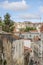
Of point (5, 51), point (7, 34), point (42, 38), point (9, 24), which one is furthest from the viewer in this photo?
point (9, 24)

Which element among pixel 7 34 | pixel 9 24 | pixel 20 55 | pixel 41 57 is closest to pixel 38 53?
pixel 41 57

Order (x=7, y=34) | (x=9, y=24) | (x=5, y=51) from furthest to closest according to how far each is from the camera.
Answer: (x=9, y=24) → (x=7, y=34) → (x=5, y=51)

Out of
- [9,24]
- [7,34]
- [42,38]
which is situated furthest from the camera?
[9,24]

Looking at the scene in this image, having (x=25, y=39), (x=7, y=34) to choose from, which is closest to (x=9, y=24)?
(x=25, y=39)

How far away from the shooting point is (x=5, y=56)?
3818mm

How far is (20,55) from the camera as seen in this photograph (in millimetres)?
4203

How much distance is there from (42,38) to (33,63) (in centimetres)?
53

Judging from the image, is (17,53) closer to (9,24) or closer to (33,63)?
(33,63)

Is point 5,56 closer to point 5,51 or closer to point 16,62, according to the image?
point 5,51

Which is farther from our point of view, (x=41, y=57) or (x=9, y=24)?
(x=9, y=24)

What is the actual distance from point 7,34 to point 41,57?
2.70 ft

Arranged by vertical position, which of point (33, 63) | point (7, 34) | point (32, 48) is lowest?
point (33, 63)

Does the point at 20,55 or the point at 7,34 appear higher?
the point at 7,34

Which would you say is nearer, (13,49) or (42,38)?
(13,49)
